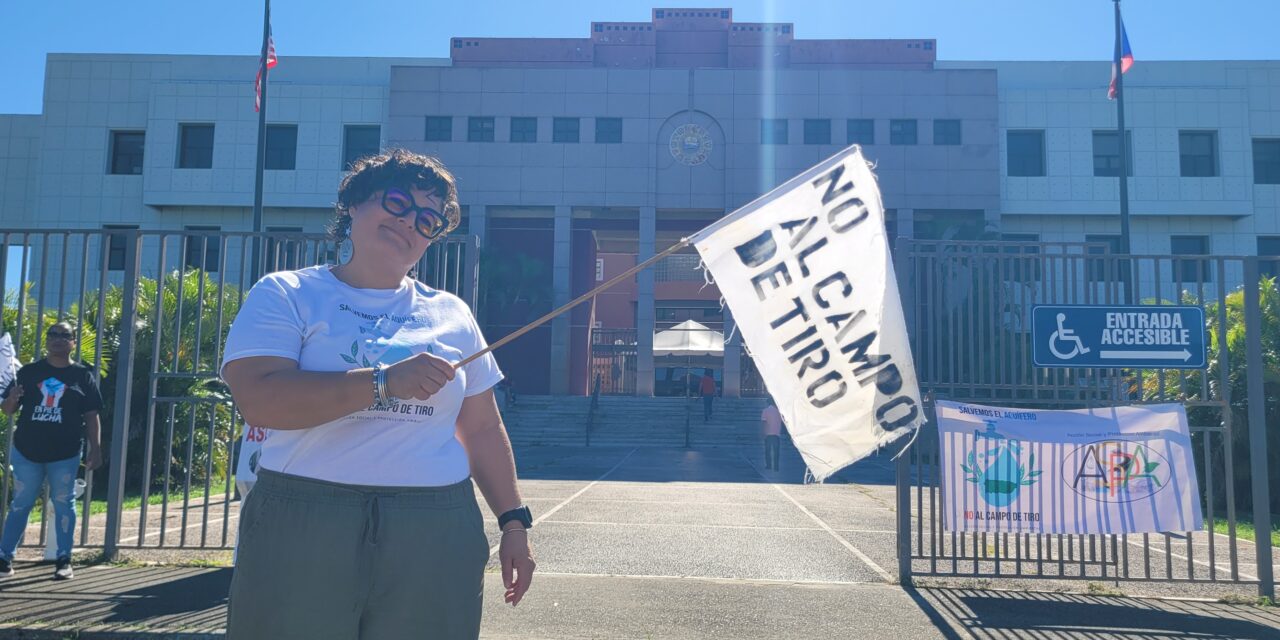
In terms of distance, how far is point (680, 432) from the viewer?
96.5 feet

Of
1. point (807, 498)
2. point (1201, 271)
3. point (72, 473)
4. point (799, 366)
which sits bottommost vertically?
point (807, 498)

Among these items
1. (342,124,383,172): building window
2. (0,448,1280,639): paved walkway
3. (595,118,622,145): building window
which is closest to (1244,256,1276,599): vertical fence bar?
(0,448,1280,639): paved walkway

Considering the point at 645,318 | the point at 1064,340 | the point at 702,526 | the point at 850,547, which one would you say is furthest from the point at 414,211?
the point at 645,318

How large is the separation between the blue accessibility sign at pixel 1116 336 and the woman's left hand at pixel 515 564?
5.28 metres

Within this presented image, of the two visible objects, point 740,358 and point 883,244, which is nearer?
point 883,244

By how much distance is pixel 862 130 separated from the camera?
38.8 m

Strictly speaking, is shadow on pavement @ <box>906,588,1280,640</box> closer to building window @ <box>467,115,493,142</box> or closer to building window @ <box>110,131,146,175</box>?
building window @ <box>467,115,493,142</box>

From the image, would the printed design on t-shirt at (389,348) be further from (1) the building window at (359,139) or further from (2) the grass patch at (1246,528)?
(1) the building window at (359,139)

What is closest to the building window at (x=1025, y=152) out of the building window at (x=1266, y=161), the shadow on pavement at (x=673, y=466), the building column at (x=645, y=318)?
the building window at (x=1266, y=161)

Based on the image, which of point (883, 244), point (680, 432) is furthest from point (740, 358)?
point (883, 244)

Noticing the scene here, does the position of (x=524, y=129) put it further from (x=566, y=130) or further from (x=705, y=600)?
(x=705, y=600)

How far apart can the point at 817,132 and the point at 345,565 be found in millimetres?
38549

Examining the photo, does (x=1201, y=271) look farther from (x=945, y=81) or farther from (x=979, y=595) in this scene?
(x=945, y=81)

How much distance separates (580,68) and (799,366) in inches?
1487
